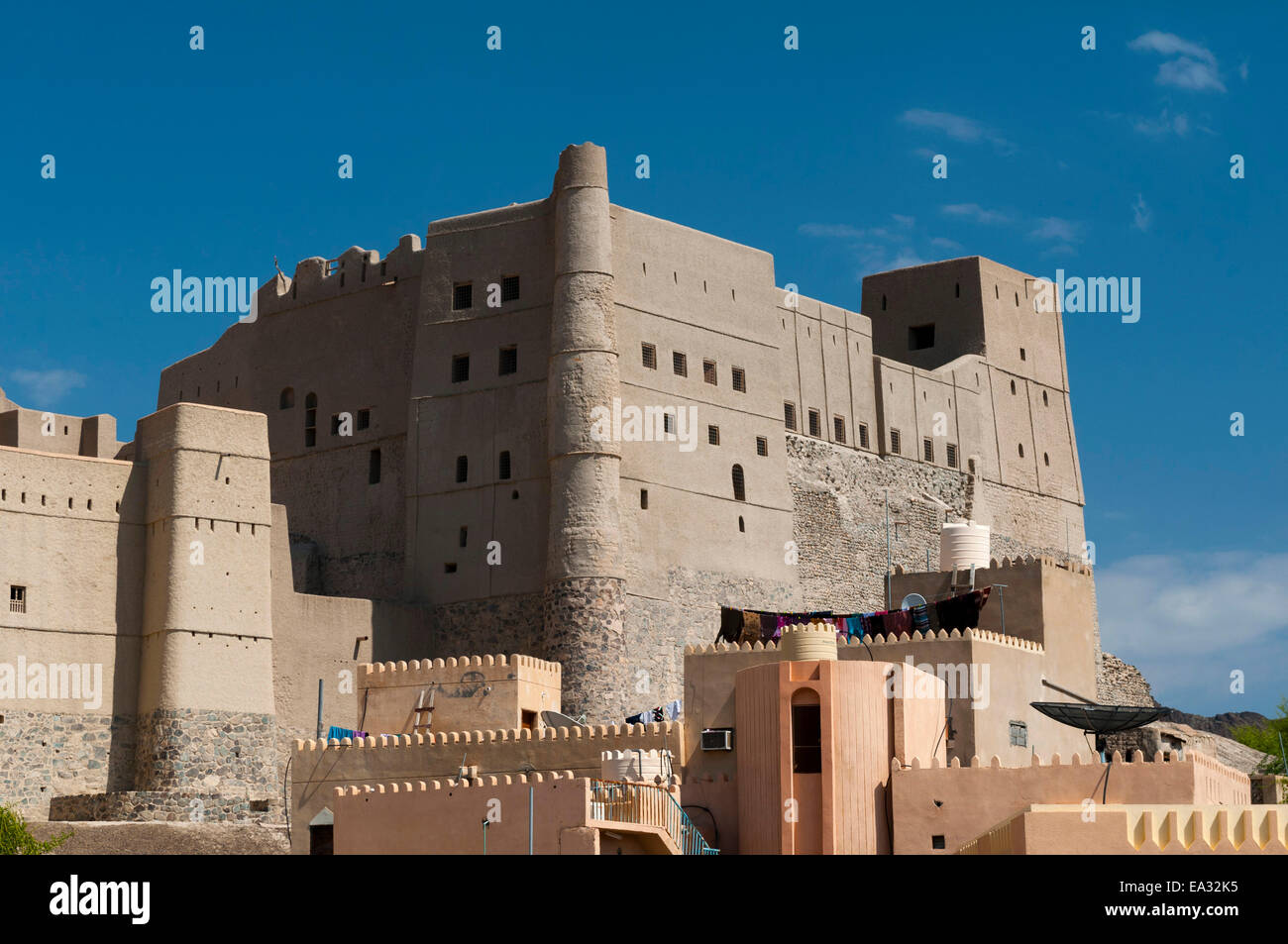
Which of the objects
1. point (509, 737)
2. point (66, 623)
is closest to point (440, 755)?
point (509, 737)

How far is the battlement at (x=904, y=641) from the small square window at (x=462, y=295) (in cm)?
1559

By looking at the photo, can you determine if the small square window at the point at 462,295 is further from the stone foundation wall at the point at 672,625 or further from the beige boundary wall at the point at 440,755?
the beige boundary wall at the point at 440,755

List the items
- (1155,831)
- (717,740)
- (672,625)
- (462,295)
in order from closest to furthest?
1. (1155,831)
2. (717,740)
3. (672,625)
4. (462,295)

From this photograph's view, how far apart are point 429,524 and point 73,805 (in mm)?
13312

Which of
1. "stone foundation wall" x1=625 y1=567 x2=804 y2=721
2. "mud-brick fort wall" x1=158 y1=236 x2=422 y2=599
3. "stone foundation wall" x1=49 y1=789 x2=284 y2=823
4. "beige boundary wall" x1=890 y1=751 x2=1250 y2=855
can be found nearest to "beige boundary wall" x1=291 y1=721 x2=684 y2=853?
"stone foundation wall" x1=49 y1=789 x2=284 y2=823

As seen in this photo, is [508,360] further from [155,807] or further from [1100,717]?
[1100,717]

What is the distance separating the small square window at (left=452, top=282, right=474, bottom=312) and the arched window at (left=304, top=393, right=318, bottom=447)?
217 inches

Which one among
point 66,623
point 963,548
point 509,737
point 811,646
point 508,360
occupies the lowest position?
point 509,737

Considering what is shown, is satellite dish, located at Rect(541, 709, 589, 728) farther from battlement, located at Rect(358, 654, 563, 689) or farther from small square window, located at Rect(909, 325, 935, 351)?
small square window, located at Rect(909, 325, 935, 351)

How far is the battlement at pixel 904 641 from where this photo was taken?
1716 inches

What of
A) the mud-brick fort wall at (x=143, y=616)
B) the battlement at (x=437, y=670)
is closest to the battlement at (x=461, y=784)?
the battlement at (x=437, y=670)

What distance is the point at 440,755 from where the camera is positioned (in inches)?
1772

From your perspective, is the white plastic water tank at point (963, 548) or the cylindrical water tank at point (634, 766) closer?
the cylindrical water tank at point (634, 766)

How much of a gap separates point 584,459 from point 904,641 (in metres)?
13.1
